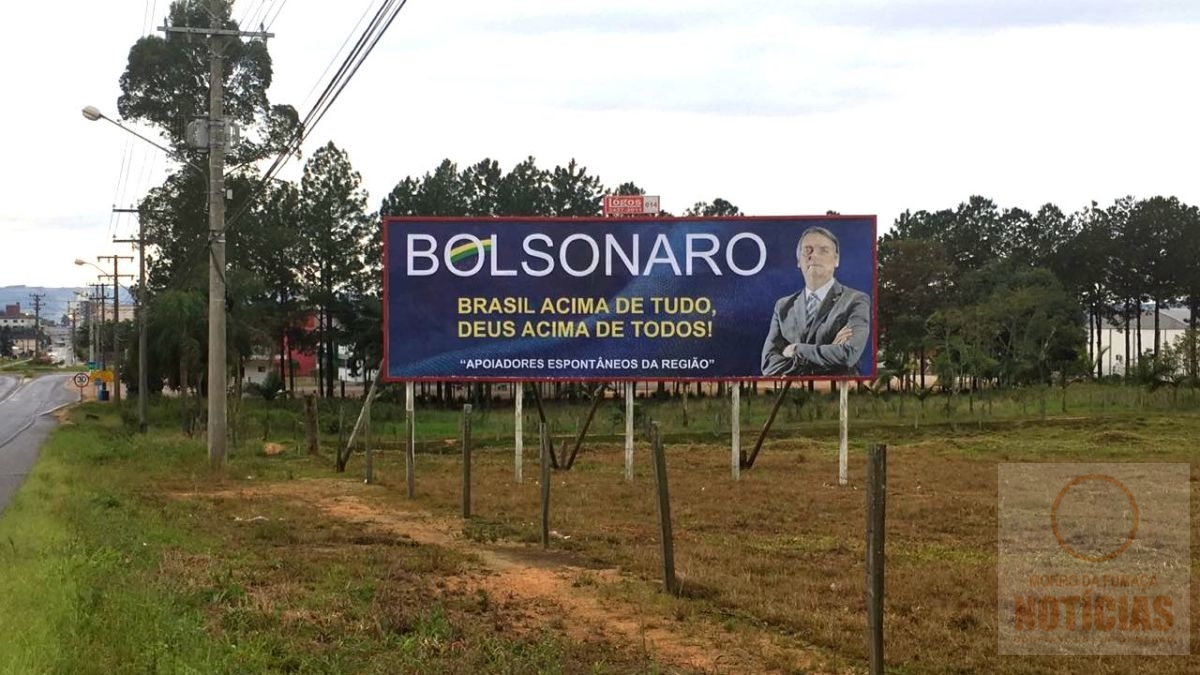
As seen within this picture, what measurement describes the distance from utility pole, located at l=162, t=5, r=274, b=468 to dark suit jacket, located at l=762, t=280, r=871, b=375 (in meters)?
10.8

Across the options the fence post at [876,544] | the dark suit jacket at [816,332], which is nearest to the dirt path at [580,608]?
the fence post at [876,544]

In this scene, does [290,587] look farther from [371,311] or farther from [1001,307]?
[1001,307]

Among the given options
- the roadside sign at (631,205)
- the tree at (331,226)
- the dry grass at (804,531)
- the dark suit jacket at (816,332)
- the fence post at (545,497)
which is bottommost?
the dry grass at (804,531)

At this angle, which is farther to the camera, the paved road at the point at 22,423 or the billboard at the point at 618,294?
the paved road at the point at 22,423

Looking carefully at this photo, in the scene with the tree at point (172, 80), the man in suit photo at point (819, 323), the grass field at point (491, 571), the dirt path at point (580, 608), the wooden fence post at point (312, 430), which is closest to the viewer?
the grass field at point (491, 571)

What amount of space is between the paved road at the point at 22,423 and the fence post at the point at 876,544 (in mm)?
13631

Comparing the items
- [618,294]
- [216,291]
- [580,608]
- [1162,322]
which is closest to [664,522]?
[580,608]

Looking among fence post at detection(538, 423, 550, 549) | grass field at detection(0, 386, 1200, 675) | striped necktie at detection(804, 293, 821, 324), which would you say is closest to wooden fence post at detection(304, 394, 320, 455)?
grass field at detection(0, 386, 1200, 675)

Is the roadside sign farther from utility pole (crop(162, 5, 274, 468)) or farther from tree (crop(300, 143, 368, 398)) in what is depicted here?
tree (crop(300, 143, 368, 398))

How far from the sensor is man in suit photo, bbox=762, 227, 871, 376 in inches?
777

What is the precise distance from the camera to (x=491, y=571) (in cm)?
1123

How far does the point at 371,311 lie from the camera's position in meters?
55.9

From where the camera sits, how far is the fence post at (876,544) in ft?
20.9

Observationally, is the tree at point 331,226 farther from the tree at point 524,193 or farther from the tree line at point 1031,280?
the tree line at point 1031,280
